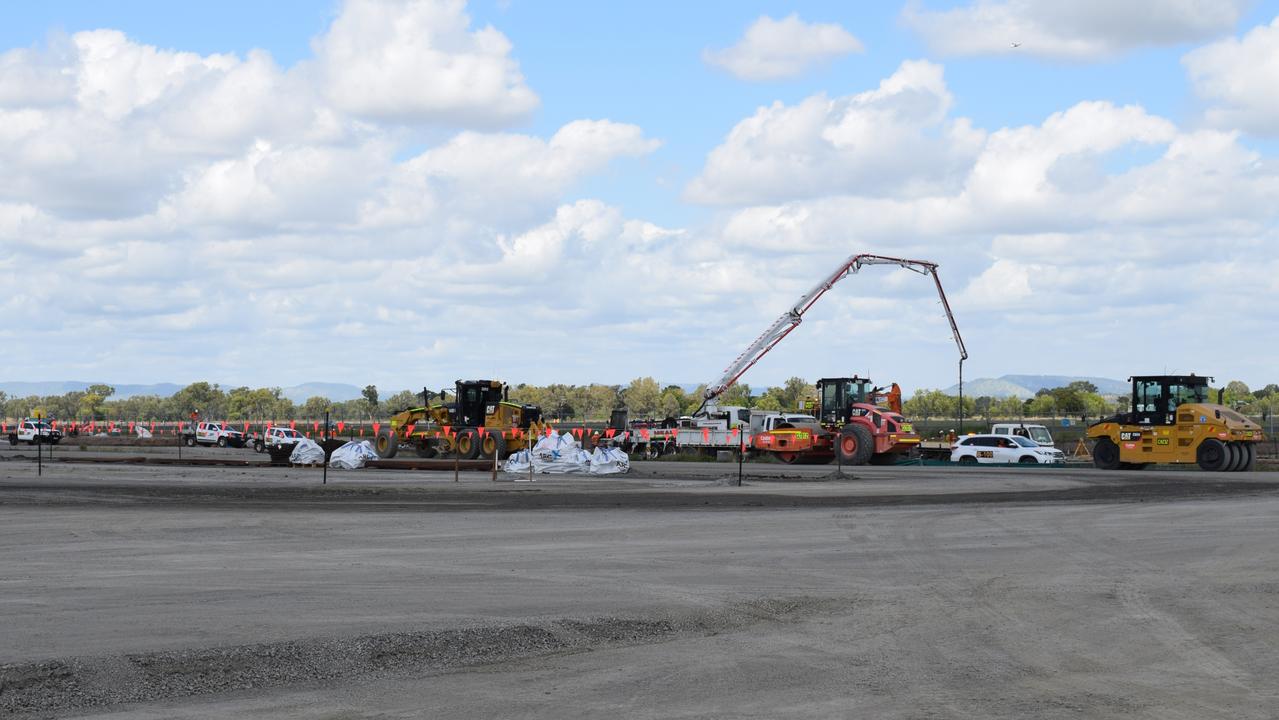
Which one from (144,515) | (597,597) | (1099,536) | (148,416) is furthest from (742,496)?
(148,416)

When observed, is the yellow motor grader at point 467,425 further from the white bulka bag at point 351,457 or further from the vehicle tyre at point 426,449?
the white bulka bag at point 351,457

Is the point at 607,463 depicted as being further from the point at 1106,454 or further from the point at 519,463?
the point at 1106,454

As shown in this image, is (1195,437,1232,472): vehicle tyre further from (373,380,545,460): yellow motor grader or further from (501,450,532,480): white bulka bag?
(373,380,545,460): yellow motor grader

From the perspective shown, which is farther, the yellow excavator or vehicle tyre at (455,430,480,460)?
vehicle tyre at (455,430,480,460)

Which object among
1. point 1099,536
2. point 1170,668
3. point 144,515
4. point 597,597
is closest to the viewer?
point 1170,668

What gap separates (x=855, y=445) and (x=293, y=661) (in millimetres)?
38542

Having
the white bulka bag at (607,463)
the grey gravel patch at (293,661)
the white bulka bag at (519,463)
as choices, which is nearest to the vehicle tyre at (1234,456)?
the white bulka bag at (607,463)

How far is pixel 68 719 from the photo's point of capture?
859 cm

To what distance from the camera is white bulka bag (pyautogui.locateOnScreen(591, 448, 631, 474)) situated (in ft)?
129

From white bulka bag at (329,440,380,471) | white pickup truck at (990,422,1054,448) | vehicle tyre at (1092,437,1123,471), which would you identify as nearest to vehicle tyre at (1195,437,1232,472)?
vehicle tyre at (1092,437,1123,471)

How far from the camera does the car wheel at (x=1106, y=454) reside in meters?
43.5

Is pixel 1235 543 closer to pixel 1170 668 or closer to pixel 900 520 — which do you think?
pixel 900 520

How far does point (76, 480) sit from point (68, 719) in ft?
93.0

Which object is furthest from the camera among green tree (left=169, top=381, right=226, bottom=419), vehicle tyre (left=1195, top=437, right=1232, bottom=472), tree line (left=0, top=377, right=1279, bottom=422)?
green tree (left=169, top=381, right=226, bottom=419)
